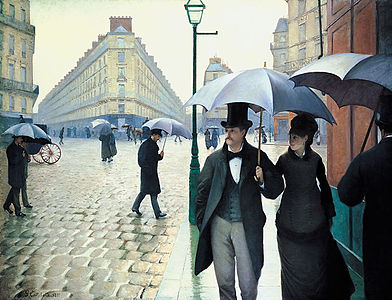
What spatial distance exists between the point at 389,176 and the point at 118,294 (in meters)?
2.69

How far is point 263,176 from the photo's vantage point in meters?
2.39

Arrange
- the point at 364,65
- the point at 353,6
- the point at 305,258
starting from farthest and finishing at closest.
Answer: the point at 353,6 → the point at 305,258 → the point at 364,65

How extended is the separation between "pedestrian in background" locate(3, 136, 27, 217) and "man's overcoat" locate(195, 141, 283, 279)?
438 centimetres

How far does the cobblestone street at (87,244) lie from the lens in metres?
3.23

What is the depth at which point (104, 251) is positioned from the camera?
416 centimetres

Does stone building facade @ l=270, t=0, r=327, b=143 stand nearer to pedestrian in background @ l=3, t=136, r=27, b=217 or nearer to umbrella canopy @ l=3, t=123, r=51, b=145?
umbrella canopy @ l=3, t=123, r=51, b=145

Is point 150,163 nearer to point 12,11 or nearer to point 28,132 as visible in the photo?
point 28,132

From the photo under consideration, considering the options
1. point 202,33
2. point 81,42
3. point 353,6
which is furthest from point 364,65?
point 81,42

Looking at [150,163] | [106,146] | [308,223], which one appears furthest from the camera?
[106,146]

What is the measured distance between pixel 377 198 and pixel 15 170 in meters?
5.75

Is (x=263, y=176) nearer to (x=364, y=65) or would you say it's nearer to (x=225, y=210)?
(x=225, y=210)

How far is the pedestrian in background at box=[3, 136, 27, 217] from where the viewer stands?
5.41 metres

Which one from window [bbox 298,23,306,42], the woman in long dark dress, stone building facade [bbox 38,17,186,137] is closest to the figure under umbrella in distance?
stone building facade [bbox 38,17,186,137]

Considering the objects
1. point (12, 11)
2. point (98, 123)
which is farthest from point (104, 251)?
point (98, 123)
